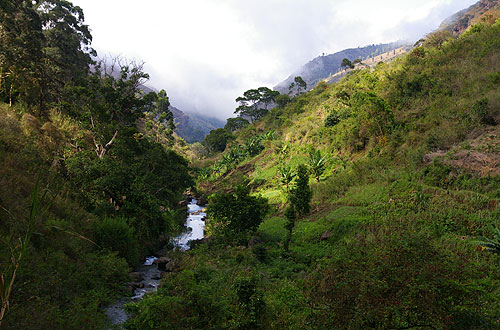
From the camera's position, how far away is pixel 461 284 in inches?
181

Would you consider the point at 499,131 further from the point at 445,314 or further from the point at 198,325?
the point at 198,325

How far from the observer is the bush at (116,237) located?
13.9 metres

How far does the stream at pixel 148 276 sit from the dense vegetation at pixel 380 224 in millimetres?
1818

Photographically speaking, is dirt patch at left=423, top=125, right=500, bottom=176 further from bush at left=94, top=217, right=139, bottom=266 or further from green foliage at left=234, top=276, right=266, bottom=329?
bush at left=94, top=217, right=139, bottom=266

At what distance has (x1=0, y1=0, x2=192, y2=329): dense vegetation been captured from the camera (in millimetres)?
8227

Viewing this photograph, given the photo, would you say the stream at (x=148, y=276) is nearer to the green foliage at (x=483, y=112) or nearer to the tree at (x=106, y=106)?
the tree at (x=106, y=106)

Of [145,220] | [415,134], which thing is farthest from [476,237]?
[145,220]

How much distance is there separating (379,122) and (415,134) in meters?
3.27

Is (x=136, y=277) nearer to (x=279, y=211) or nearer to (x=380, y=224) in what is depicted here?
(x=380, y=224)

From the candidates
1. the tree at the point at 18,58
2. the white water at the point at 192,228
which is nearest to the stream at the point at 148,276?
the white water at the point at 192,228

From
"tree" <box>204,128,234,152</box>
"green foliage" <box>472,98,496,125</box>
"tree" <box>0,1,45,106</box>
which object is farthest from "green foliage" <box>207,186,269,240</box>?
"tree" <box>204,128,234,152</box>

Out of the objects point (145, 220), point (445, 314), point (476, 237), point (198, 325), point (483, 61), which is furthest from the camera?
point (483, 61)

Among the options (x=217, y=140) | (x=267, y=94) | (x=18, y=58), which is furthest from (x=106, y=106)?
(x=267, y=94)

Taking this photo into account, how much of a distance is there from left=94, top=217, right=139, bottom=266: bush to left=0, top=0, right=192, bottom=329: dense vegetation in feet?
0.18
